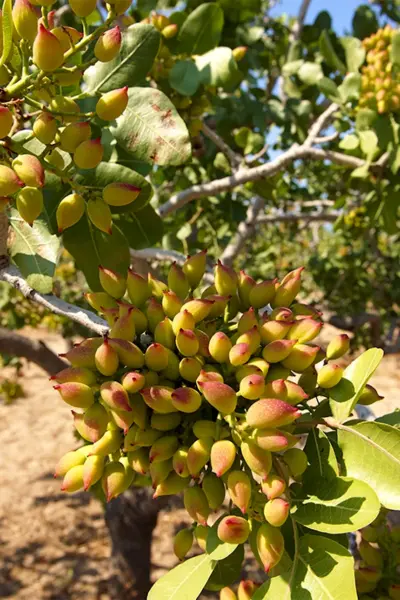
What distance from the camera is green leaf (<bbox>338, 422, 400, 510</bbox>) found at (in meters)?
0.74

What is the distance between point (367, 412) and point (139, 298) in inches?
25.7

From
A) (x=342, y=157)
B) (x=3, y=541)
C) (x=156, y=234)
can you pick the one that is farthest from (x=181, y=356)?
(x=3, y=541)

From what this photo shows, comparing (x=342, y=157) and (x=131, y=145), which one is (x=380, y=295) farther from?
(x=131, y=145)

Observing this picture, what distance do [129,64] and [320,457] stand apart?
823mm

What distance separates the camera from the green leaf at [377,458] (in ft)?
2.44

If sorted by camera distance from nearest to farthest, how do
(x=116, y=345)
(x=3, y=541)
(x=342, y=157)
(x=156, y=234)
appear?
(x=116, y=345), (x=156, y=234), (x=342, y=157), (x=3, y=541)

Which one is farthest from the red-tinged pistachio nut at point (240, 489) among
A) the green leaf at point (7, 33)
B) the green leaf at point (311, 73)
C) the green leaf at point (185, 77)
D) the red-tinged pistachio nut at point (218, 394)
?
the green leaf at point (311, 73)

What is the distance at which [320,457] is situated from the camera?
805mm

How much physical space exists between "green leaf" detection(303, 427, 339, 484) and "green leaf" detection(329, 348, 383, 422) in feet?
0.14

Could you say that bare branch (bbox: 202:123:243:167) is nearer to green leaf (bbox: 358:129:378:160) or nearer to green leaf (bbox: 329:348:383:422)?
green leaf (bbox: 358:129:378:160)

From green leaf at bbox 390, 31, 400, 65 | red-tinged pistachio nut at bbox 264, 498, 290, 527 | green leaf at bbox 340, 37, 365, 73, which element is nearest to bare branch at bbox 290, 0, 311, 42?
green leaf at bbox 340, 37, 365, 73

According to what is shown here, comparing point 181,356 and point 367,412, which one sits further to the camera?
point 367,412

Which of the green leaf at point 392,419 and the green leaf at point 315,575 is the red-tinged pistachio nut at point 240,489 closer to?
the green leaf at point 315,575

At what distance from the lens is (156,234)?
1207 millimetres
